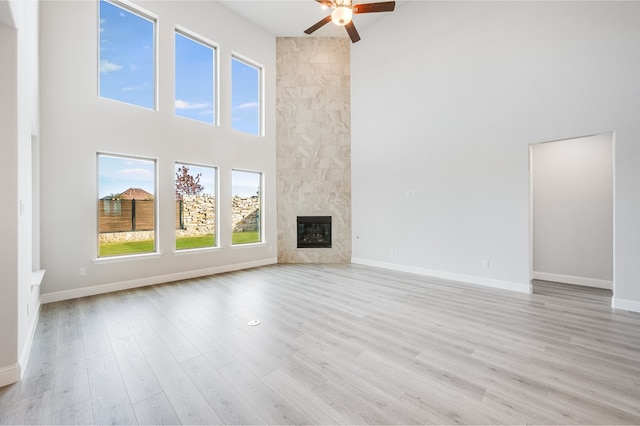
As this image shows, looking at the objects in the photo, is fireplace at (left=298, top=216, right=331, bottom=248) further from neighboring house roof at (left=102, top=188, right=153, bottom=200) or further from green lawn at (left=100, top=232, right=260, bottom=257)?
neighboring house roof at (left=102, top=188, right=153, bottom=200)

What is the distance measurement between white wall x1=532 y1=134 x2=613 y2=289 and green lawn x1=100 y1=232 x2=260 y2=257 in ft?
20.1

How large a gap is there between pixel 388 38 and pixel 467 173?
3.67m

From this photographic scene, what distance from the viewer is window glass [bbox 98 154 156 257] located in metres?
4.44

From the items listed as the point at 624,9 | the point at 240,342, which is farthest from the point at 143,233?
the point at 624,9

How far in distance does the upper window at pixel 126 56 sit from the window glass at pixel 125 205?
1.14 m

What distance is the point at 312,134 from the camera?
22.8ft

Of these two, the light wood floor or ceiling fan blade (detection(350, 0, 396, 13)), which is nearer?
the light wood floor

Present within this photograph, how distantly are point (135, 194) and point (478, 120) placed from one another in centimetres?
629

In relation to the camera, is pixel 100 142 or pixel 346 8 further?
pixel 100 142

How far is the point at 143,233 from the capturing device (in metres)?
4.89

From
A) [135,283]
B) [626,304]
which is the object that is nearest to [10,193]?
[135,283]

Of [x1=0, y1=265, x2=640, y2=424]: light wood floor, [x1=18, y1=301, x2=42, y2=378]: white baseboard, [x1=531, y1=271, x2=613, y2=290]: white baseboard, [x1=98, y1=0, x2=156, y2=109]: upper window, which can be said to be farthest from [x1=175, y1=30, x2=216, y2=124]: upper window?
[x1=531, y1=271, x2=613, y2=290]: white baseboard

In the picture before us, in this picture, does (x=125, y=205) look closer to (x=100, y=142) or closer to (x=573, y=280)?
(x=100, y=142)

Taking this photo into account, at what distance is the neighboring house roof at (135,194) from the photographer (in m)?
4.67
